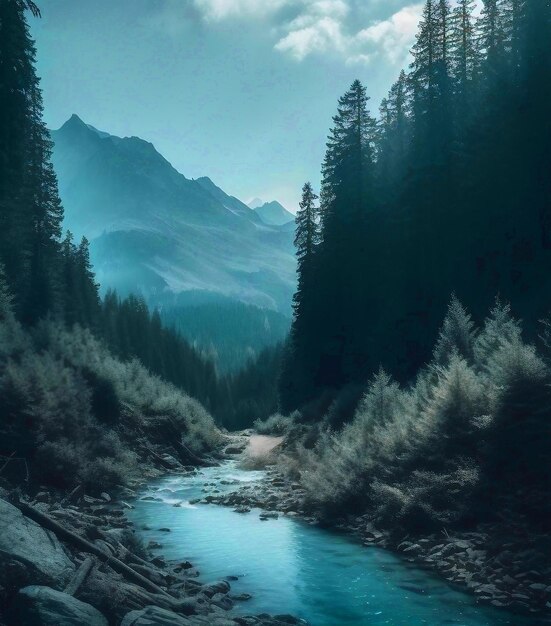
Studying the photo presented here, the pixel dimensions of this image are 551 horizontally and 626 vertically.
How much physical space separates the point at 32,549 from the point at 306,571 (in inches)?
298

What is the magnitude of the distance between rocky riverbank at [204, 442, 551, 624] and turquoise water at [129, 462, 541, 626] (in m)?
0.44

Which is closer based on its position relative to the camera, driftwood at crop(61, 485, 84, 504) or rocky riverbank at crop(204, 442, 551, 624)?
rocky riverbank at crop(204, 442, 551, 624)

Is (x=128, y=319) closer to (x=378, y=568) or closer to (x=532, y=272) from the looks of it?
(x=532, y=272)

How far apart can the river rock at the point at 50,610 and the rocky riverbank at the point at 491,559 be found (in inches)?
292

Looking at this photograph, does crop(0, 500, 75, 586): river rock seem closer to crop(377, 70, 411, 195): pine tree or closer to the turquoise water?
the turquoise water

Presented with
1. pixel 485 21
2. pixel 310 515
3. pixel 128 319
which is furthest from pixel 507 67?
pixel 128 319

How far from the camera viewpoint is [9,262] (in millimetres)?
34781

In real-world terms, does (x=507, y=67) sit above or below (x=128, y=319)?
above

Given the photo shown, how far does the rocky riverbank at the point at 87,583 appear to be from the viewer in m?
7.51

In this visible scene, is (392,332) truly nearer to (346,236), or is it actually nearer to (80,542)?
(346,236)

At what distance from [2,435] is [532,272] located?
23855mm

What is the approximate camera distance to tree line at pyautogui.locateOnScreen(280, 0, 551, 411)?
29422 mm

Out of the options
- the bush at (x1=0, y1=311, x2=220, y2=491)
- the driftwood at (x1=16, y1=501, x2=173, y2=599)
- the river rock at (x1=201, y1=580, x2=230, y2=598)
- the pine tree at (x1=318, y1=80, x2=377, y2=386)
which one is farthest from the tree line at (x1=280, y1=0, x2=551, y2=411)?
the driftwood at (x1=16, y1=501, x2=173, y2=599)

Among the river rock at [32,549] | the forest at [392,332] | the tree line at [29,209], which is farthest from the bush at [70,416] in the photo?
the river rock at [32,549]
